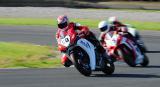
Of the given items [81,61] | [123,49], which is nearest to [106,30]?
[123,49]

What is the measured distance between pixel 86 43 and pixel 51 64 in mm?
3868

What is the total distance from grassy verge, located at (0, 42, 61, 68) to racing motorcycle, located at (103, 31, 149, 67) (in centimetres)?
180

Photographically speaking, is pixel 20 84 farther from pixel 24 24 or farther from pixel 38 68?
pixel 24 24

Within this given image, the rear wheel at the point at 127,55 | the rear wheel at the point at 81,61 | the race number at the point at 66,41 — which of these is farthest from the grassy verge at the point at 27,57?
the rear wheel at the point at 81,61

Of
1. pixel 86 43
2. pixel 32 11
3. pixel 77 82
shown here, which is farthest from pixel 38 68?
pixel 32 11

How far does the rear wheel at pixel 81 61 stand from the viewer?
57.6 feet

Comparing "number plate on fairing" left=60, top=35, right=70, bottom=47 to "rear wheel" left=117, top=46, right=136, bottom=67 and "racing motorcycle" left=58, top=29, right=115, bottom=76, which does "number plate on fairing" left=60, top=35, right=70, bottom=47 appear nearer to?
"racing motorcycle" left=58, top=29, right=115, bottom=76

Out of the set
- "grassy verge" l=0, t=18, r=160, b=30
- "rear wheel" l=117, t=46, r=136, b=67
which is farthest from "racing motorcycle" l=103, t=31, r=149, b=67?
"grassy verge" l=0, t=18, r=160, b=30

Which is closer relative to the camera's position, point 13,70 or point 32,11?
point 13,70

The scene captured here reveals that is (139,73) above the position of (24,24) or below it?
below

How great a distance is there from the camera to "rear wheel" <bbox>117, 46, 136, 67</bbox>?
68.6 feet

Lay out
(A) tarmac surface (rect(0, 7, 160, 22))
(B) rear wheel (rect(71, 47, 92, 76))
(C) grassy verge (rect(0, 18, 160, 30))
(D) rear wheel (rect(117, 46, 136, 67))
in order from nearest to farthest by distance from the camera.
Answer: (B) rear wheel (rect(71, 47, 92, 76)) → (D) rear wheel (rect(117, 46, 136, 67)) → (C) grassy verge (rect(0, 18, 160, 30)) → (A) tarmac surface (rect(0, 7, 160, 22))

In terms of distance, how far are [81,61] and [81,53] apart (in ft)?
0.79

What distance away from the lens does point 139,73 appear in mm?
18672
